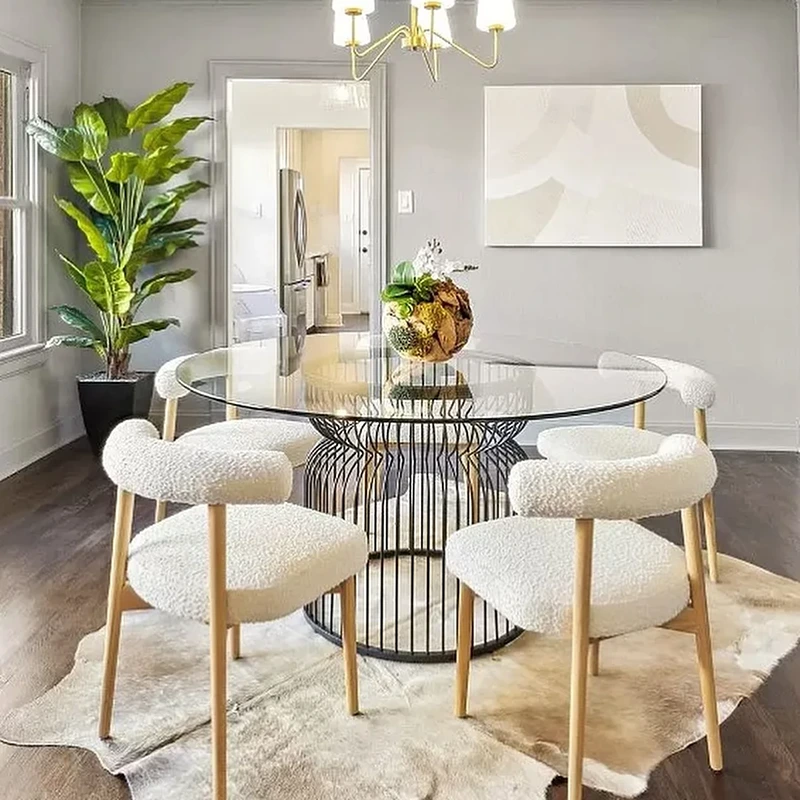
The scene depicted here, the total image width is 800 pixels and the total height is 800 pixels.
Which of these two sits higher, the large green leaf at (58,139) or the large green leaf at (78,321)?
the large green leaf at (58,139)

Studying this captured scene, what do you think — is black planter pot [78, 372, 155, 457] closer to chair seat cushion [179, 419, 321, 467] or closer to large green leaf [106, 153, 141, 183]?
large green leaf [106, 153, 141, 183]

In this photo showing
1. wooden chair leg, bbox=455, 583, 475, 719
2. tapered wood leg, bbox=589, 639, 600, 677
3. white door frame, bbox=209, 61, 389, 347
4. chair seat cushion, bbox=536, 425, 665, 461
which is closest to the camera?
wooden chair leg, bbox=455, 583, 475, 719

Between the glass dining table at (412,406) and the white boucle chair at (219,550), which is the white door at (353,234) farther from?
the white boucle chair at (219,550)

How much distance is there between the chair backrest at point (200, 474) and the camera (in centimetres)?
164

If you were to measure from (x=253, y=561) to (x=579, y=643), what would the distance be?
0.63m

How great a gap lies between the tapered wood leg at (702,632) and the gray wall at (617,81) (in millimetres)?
3297

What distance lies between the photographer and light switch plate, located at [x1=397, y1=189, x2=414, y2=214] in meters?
5.12

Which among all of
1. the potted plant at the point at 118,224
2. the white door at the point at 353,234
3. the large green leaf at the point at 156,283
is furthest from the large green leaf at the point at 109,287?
the white door at the point at 353,234

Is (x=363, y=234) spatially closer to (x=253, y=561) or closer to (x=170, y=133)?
(x=170, y=133)

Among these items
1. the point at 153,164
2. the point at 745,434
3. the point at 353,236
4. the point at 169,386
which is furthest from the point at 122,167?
the point at 353,236

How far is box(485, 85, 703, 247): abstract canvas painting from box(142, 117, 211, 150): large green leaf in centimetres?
149

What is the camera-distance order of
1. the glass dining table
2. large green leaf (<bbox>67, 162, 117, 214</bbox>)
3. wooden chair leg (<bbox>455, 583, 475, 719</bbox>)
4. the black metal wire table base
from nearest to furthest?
wooden chair leg (<bbox>455, 583, 475, 719</bbox>) → the glass dining table → the black metal wire table base → large green leaf (<bbox>67, 162, 117, 214</bbox>)

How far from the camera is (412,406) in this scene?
7.07 ft

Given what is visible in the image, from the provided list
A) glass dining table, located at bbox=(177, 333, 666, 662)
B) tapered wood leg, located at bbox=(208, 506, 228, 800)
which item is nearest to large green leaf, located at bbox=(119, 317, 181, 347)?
glass dining table, located at bbox=(177, 333, 666, 662)
